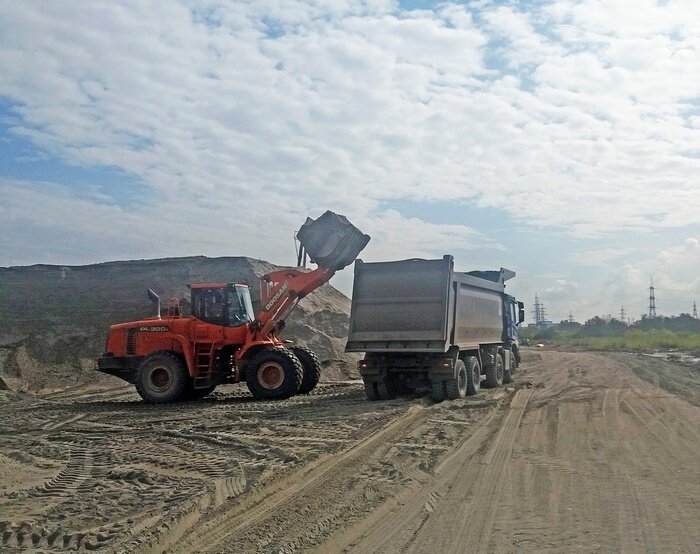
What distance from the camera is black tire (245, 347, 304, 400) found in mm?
17375

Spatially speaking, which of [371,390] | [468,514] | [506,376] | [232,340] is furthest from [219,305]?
[468,514]

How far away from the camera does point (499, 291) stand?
22.4 metres

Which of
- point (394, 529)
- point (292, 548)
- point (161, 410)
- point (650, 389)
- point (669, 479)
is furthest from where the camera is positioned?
point (650, 389)

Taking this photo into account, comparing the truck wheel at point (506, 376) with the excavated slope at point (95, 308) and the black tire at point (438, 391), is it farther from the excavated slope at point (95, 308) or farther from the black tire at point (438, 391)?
the excavated slope at point (95, 308)

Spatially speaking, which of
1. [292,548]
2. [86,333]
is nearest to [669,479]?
[292,548]

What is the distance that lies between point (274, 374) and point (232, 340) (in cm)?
140

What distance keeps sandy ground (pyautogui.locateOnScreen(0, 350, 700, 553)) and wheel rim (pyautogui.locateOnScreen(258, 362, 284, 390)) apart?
1903 mm

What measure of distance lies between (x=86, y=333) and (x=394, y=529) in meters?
26.0

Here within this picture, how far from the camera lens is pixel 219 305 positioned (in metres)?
18.2

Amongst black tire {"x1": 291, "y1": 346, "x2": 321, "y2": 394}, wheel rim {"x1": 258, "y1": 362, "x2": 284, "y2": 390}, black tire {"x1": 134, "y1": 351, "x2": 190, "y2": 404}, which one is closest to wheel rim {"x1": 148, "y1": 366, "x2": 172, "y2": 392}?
black tire {"x1": 134, "y1": 351, "x2": 190, "y2": 404}

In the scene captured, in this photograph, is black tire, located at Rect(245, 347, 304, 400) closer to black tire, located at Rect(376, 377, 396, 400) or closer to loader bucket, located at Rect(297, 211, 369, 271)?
black tire, located at Rect(376, 377, 396, 400)

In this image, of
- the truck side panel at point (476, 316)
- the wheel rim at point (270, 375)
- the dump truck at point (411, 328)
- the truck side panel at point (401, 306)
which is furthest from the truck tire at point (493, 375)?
the wheel rim at point (270, 375)

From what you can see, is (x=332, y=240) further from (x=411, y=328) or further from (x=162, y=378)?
(x=162, y=378)

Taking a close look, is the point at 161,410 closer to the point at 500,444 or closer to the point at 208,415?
the point at 208,415
